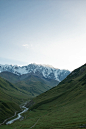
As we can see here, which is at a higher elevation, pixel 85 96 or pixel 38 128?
pixel 85 96

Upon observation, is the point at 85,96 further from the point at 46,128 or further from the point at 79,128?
the point at 79,128

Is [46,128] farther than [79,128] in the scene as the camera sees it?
Yes

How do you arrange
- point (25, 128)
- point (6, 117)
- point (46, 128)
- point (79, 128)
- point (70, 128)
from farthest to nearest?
point (6, 117) → point (25, 128) → point (46, 128) → point (70, 128) → point (79, 128)

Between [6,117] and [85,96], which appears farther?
[6,117]

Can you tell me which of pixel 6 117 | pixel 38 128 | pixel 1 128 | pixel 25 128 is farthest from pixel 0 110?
pixel 38 128

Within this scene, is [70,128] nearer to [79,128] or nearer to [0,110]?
[79,128]

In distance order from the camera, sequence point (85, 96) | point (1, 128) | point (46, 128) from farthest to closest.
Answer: point (85, 96), point (1, 128), point (46, 128)

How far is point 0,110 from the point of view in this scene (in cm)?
18488

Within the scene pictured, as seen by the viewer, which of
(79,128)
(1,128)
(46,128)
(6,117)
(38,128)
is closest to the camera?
(79,128)

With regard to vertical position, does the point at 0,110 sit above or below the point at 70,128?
above

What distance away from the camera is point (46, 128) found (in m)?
84.1

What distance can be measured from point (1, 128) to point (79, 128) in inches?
3642

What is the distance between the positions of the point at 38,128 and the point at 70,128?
30937 mm

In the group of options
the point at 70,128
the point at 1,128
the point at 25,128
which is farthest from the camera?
the point at 1,128
